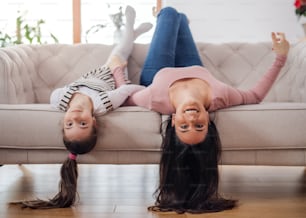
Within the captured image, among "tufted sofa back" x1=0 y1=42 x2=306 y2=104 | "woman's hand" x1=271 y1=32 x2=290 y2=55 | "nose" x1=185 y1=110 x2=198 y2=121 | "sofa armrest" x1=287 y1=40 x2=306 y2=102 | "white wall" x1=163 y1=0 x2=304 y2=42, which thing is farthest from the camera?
"white wall" x1=163 y1=0 x2=304 y2=42

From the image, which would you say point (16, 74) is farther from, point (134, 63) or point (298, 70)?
point (298, 70)

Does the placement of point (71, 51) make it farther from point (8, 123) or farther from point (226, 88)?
point (226, 88)

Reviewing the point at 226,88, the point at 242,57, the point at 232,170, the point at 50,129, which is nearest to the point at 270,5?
the point at 242,57

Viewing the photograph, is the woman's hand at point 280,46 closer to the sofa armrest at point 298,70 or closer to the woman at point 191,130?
the woman at point 191,130

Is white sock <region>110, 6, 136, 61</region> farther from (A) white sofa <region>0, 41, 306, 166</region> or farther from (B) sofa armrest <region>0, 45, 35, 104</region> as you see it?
(A) white sofa <region>0, 41, 306, 166</region>

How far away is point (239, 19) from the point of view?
2.69m

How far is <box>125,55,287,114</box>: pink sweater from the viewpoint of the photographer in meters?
1.61

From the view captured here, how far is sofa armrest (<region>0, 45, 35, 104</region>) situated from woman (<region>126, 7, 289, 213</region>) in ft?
1.37

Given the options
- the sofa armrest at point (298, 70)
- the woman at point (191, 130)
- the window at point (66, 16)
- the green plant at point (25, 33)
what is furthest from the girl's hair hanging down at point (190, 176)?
the green plant at point (25, 33)

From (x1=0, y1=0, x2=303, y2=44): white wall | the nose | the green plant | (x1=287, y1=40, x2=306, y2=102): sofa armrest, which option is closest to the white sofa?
the nose

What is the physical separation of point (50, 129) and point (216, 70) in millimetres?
771

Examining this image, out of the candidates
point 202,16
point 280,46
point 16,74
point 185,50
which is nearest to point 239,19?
point 202,16

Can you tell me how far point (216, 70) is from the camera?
2109 millimetres

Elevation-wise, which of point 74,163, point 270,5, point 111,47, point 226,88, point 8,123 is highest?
point 270,5
